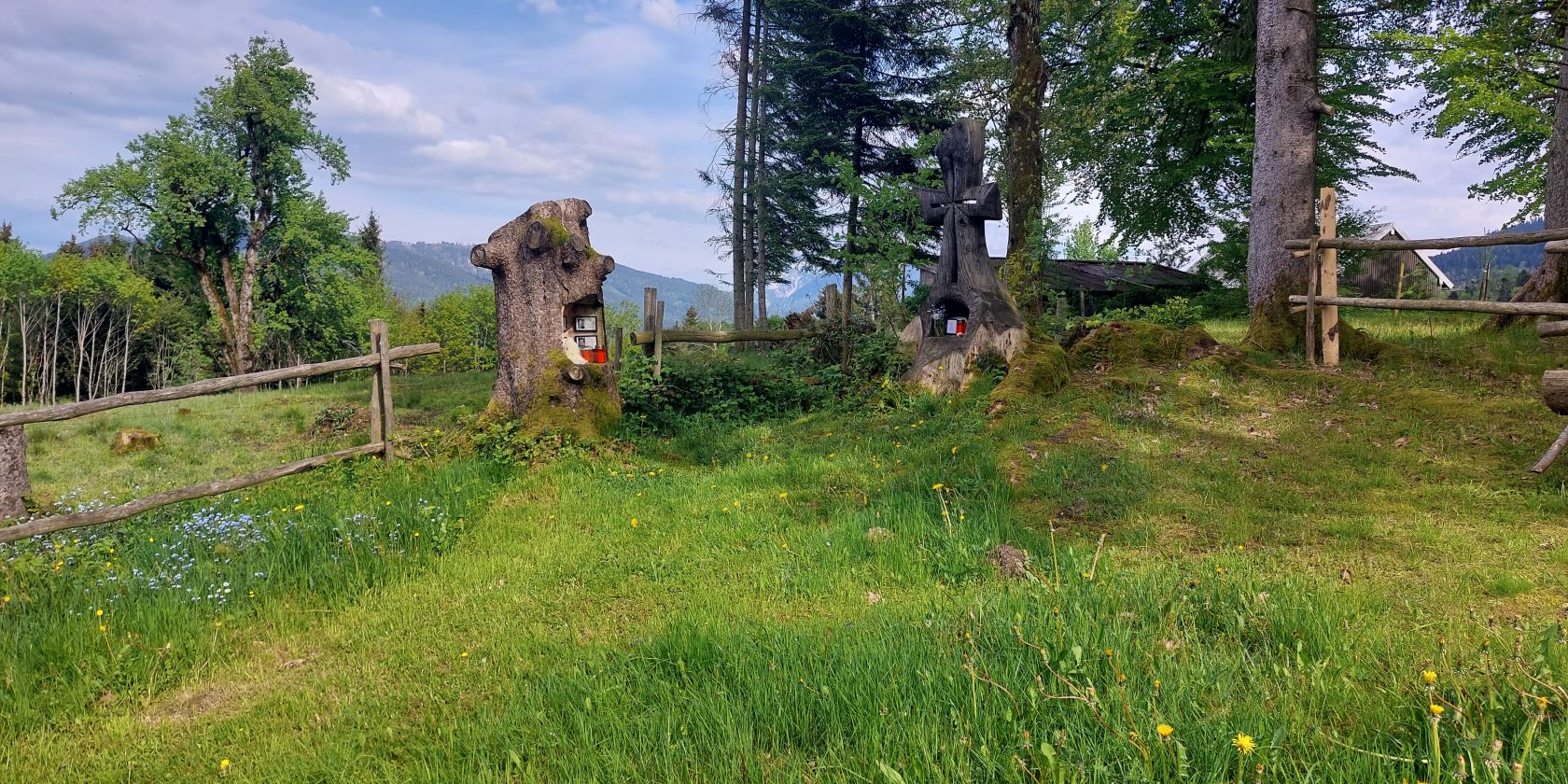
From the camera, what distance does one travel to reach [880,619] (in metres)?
3.65

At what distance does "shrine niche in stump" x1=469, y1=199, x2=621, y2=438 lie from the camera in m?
8.27

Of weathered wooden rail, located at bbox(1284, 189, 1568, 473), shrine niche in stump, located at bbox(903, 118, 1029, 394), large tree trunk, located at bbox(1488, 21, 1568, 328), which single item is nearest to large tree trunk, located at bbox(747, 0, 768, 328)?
shrine niche in stump, located at bbox(903, 118, 1029, 394)

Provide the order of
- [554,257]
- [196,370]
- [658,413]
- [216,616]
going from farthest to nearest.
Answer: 1. [196,370]
2. [658,413]
3. [554,257]
4. [216,616]

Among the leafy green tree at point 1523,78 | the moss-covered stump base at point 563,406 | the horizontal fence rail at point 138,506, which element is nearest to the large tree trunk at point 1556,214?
the leafy green tree at point 1523,78

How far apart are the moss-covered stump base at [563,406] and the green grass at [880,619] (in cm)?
67

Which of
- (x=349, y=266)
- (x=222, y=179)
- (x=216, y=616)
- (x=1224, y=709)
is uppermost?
(x=222, y=179)

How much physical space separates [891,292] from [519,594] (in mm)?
9433

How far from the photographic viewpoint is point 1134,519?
208 inches

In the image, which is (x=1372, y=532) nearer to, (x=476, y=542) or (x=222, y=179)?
(x=476, y=542)

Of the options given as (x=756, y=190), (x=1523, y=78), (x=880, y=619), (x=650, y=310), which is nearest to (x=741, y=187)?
(x=756, y=190)

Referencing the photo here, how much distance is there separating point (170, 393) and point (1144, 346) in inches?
394

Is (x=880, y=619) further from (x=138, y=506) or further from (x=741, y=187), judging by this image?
(x=741, y=187)

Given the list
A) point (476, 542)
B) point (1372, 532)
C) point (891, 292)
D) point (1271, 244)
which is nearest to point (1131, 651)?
point (1372, 532)

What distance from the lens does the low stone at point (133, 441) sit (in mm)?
12844
